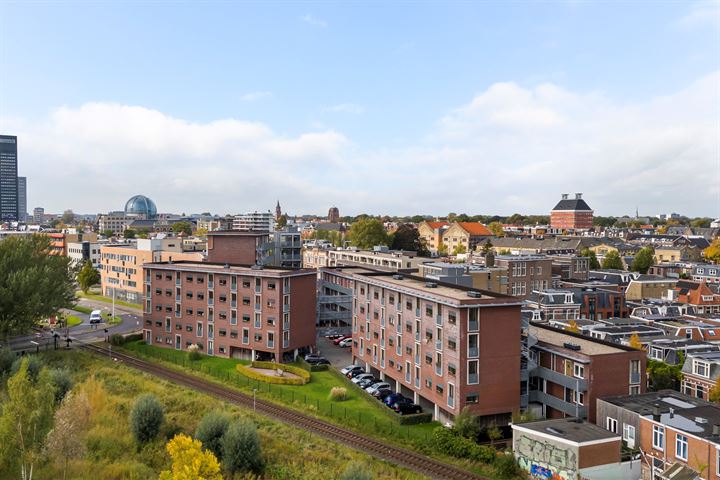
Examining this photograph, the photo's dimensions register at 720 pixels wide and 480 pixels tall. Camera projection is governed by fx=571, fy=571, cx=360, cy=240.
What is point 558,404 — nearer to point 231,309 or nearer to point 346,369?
point 346,369

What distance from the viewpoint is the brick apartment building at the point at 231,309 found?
6069cm

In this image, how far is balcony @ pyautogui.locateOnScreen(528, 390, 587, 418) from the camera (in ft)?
131

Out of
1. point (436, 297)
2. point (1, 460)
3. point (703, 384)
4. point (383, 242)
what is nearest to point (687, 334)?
point (703, 384)

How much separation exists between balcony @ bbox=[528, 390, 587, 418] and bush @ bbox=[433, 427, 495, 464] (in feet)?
25.3

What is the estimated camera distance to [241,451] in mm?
35406

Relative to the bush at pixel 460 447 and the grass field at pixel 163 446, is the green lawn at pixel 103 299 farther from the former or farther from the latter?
the bush at pixel 460 447

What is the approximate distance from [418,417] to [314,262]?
8057 cm

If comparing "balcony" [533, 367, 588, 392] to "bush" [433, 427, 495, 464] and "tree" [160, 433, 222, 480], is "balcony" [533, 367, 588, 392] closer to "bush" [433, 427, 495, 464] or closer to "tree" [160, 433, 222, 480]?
"bush" [433, 427, 495, 464]

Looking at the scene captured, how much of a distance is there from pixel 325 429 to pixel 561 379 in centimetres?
1761

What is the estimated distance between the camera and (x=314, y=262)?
122 meters

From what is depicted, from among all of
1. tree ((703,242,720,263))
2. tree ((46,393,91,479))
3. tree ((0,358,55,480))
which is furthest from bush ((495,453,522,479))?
tree ((703,242,720,263))

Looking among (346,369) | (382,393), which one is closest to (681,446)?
(382,393)

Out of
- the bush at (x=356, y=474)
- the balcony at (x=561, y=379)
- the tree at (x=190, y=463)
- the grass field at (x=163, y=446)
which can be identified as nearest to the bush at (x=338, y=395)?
the grass field at (x=163, y=446)

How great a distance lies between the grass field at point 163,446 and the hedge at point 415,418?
239 inches
